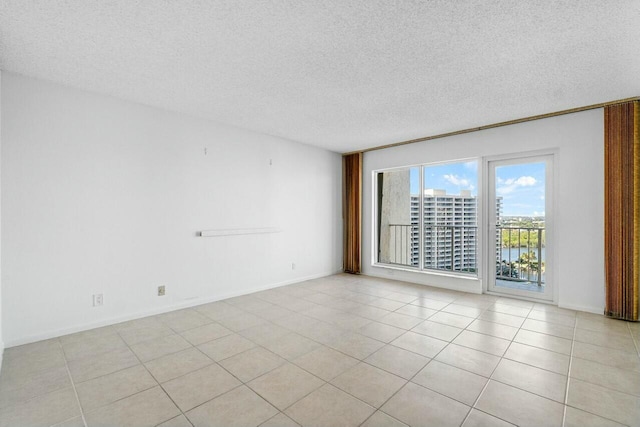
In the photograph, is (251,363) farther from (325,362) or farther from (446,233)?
(446,233)

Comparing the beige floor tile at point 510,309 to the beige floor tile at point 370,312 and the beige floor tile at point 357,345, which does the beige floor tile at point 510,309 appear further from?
the beige floor tile at point 357,345

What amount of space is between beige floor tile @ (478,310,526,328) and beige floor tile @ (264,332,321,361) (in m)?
2.16

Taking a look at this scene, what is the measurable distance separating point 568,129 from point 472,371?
3.48 m

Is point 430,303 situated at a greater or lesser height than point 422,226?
lesser

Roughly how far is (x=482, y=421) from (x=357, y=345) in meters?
1.23

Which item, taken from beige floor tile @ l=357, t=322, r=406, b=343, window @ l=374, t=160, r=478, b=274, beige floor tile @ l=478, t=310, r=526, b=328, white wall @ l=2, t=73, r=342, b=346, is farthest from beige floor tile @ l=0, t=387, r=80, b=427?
window @ l=374, t=160, r=478, b=274

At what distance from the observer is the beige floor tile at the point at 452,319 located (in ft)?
11.2

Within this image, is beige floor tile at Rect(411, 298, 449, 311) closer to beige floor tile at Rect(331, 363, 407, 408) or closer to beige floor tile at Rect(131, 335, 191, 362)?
beige floor tile at Rect(331, 363, 407, 408)

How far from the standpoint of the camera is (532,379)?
228cm

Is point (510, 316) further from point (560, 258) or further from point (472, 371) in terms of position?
point (472, 371)

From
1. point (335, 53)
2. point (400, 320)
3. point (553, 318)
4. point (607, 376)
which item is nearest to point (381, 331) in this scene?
point (400, 320)

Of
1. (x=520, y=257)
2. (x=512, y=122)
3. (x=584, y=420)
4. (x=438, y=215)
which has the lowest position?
(x=584, y=420)

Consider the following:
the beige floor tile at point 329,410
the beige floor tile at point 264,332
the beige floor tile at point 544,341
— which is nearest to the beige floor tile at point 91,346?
the beige floor tile at point 264,332

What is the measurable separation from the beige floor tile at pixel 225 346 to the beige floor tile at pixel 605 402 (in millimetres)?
2538
